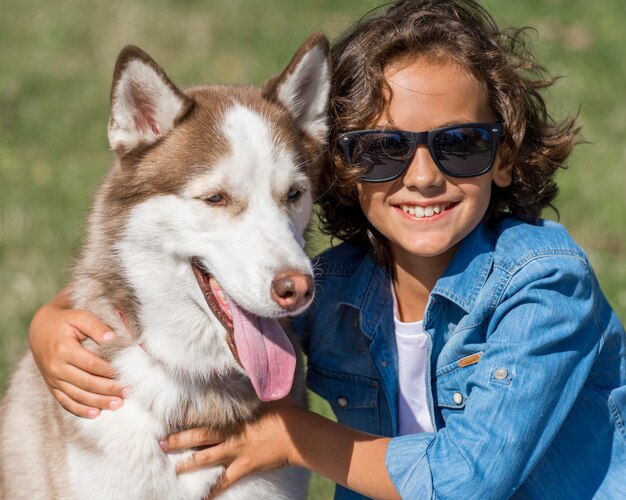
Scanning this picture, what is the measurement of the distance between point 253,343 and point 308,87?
0.95 metres

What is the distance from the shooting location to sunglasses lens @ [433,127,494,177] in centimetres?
300

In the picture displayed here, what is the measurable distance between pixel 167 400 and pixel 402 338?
0.95 metres

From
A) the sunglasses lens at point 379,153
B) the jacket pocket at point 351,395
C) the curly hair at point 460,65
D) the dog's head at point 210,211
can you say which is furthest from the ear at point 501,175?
the jacket pocket at point 351,395

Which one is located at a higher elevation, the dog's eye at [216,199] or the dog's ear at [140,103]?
the dog's ear at [140,103]

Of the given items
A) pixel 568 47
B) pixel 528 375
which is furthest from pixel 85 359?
pixel 568 47

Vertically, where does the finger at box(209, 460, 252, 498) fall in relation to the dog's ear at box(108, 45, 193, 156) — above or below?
below

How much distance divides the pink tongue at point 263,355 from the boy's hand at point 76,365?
49 cm

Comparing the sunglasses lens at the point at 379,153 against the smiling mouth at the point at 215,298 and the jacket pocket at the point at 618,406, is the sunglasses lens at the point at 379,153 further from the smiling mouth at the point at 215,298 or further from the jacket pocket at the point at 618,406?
the jacket pocket at the point at 618,406

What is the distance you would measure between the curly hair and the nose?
196mm

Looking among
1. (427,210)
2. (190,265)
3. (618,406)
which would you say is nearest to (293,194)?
(190,265)

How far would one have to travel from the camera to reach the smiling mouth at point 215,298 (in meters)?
2.77

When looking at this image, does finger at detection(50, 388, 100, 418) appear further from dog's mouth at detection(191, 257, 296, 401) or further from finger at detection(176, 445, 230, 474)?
dog's mouth at detection(191, 257, 296, 401)

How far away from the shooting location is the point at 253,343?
2.75 m

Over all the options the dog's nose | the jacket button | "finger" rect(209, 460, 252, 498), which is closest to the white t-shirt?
the jacket button
